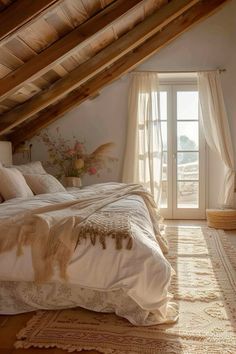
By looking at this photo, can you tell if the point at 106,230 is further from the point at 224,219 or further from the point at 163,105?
the point at 163,105

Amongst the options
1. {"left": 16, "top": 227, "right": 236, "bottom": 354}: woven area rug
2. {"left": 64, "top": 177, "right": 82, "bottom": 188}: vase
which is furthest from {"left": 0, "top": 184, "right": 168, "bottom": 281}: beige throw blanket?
{"left": 64, "top": 177, "right": 82, "bottom": 188}: vase

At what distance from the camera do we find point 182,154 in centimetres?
535

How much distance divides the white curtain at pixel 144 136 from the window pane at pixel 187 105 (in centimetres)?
38

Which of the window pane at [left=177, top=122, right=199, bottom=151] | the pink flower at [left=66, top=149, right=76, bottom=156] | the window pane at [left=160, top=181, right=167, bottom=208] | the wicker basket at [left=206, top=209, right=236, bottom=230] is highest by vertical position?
the window pane at [left=177, top=122, right=199, bottom=151]

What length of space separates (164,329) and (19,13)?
1.97 meters

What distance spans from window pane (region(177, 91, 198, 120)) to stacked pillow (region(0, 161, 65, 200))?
227 centimetres

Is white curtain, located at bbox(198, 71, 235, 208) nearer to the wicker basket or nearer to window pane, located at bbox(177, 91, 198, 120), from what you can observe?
window pane, located at bbox(177, 91, 198, 120)

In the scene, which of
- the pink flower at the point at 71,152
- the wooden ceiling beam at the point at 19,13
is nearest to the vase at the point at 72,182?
the pink flower at the point at 71,152

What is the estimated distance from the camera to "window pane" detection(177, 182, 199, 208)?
5.37 metres

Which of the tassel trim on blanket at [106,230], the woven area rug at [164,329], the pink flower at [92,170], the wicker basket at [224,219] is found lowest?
the woven area rug at [164,329]

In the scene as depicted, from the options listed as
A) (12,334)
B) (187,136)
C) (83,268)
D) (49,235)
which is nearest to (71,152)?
(187,136)

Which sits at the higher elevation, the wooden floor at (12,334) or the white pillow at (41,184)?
the white pillow at (41,184)

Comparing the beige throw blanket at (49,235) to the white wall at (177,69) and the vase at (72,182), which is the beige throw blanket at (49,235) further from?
the white wall at (177,69)

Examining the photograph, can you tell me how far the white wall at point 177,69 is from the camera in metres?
5.06
